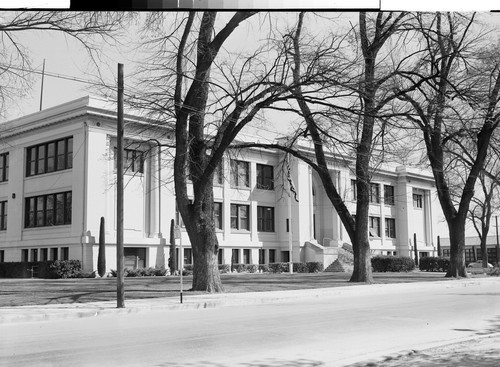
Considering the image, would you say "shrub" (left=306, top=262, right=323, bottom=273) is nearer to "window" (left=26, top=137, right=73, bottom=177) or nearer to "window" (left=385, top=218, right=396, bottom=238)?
"window" (left=385, top=218, right=396, bottom=238)

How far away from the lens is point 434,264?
141ft

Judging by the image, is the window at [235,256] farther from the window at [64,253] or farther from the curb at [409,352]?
the curb at [409,352]

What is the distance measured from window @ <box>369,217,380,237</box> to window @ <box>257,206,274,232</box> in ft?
35.5

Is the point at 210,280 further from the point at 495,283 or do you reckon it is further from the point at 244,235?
the point at 244,235

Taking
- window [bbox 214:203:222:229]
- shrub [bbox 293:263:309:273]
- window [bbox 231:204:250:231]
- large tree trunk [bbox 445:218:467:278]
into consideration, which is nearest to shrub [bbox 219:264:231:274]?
window [bbox 214:203:222:229]

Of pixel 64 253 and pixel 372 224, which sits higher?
pixel 372 224

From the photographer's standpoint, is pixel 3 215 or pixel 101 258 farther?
pixel 3 215

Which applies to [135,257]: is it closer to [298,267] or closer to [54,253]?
[54,253]

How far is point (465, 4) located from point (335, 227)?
42.4 metres

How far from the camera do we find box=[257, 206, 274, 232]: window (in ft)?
143

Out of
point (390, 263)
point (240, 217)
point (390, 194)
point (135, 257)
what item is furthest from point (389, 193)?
point (135, 257)

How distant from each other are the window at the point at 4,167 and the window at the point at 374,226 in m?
28.2

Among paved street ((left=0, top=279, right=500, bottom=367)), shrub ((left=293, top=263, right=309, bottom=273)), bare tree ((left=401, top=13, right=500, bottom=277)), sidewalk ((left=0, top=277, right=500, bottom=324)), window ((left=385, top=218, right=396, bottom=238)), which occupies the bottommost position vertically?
paved street ((left=0, top=279, right=500, bottom=367))

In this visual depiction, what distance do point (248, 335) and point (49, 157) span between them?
25481 mm
